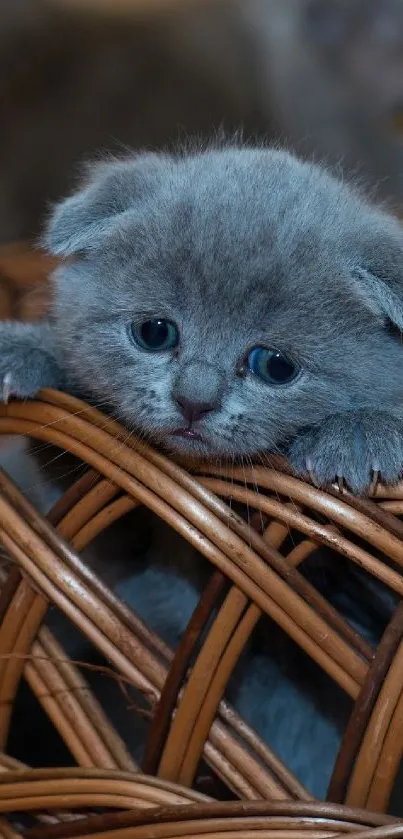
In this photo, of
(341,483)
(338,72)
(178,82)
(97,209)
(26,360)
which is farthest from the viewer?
(178,82)

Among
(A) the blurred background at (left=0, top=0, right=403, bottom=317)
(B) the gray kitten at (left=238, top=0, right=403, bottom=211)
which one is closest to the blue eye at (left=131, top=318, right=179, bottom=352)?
(A) the blurred background at (left=0, top=0, right=403, bottom=317)

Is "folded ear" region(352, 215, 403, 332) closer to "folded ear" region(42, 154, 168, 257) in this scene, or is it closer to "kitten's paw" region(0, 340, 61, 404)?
"folded ear" region(42, 154, 168, 257)

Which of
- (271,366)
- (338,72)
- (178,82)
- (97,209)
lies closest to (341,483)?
(271,366)

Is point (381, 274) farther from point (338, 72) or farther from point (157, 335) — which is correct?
point (338, 72)

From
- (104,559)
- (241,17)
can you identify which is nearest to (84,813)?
(104,559)

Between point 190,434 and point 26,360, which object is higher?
point 26,360
